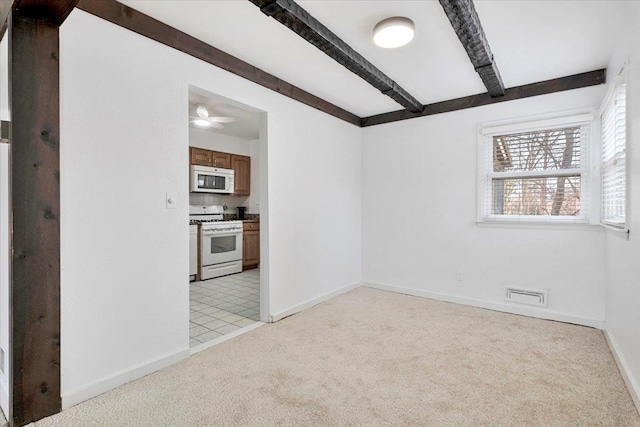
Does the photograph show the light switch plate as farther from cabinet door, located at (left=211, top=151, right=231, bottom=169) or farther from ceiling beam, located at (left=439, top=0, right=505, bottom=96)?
cabinet door, located at (left=211, top=151, right=231, bottom=169)

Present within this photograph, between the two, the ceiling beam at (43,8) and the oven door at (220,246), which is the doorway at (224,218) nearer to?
the oven door at (220,246)

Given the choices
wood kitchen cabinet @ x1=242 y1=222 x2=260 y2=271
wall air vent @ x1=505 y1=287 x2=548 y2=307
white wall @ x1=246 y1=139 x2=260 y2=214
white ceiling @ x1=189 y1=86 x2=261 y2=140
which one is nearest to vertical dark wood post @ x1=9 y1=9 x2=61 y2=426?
white ceiling @ x1=189 y1=86 x2=261 y2=140

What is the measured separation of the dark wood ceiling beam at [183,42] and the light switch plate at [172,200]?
3.51ft

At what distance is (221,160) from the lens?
5684 mm

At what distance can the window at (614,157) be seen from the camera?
2.26m

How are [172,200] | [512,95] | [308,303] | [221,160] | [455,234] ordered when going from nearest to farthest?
[172,200], [512,95], [308,303], [455,234], [221,160]

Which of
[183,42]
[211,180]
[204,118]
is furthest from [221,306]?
[183,42]

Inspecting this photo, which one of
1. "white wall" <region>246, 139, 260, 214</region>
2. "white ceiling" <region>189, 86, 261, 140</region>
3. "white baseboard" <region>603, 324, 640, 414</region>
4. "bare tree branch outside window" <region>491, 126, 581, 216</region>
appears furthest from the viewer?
"white wall" <region>246, 139, 260, 214</region>

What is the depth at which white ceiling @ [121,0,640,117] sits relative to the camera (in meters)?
2.07

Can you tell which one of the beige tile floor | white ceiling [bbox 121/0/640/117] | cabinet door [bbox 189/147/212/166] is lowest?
the beige tile floor

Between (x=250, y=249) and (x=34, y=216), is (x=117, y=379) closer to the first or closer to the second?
(x=34, y=216)

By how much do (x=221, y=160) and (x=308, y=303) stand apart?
3.27 m

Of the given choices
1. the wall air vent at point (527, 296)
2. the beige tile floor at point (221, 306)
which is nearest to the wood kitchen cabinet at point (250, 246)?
the beige tile floor at point (221, 306)

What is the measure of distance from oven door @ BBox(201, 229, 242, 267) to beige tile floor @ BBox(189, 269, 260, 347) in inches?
12.5
